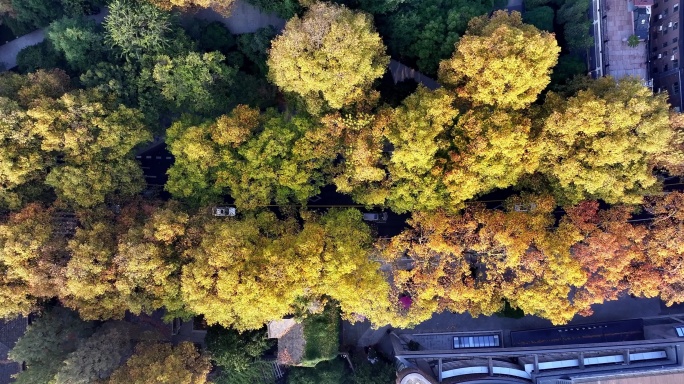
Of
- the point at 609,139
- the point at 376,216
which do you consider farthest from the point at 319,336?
the point at 609,139

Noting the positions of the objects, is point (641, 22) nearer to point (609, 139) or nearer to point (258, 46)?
point (609, 139)

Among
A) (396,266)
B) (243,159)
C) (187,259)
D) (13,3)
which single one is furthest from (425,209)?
(13,3)

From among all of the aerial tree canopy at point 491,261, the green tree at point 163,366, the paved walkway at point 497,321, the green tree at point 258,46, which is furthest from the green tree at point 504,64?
the green tree at point 163,366

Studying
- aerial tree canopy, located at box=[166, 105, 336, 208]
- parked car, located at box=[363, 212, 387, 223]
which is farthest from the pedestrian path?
parked car, located at box=[363, 212, 387, 223]

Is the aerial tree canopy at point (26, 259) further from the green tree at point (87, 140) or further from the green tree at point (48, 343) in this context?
the green tree at point (87, 140)

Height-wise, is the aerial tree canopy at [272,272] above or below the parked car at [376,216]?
below

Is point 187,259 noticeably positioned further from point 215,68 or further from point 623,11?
point 623,11

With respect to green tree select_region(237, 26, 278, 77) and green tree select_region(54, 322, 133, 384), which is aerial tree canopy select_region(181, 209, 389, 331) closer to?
green tree select_region(54, 322, 133, 384)
